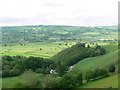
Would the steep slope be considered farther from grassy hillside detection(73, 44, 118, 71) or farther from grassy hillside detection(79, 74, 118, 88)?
grassy hillside detection(79, 74, 118, 88)

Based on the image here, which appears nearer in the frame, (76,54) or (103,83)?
(103,83)

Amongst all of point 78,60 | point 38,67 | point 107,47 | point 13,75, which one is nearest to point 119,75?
point 13,75

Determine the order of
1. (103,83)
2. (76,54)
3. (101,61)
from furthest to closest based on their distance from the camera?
(76,54) → (101,61) → (103,83)

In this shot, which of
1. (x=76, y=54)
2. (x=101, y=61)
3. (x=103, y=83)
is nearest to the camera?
(x=103, y=83)

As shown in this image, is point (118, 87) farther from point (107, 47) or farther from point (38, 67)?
point (107, 47)

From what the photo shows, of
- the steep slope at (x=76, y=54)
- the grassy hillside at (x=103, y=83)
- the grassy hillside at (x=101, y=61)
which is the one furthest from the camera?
the steep slope at (x=76, y=54)

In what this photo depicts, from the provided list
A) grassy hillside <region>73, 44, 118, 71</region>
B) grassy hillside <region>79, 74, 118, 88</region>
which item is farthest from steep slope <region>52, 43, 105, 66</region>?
grassy hillside <region>79, 74, 118, 88</region>

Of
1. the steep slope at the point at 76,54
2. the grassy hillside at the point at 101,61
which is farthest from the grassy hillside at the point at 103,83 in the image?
the steep slope at the point at 76,54

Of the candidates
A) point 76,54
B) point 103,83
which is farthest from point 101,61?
point 103,83

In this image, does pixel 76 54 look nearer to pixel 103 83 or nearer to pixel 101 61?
pixel 101 61

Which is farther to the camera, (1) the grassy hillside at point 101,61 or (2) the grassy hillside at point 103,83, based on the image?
(1) the grassy hillside at point 101,61

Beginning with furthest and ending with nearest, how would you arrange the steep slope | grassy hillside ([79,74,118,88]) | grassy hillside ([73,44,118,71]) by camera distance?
the steep slope < grassy hillside ([73,44,118,71]) < grassy hillside ([79,74,118,88])

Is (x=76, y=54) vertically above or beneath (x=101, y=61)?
beneath

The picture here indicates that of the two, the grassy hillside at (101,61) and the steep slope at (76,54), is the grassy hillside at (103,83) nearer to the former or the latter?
the grassy hillside at (101,61)
